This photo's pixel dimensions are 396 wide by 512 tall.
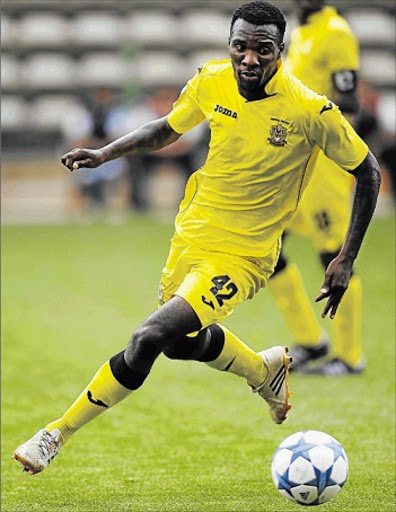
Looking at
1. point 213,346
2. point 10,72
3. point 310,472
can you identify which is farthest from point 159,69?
point 310,472

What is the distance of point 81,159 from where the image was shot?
5211 millimetres

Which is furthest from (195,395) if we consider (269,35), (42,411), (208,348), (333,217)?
(269,35)

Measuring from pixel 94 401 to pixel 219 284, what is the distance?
789mm

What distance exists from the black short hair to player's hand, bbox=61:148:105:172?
892 millimetres

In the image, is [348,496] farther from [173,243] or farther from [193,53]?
[193,53]

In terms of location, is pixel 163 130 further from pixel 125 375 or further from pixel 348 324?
pixel 348 324

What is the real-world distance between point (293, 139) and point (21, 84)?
77.8 ft

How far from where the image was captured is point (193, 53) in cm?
2830

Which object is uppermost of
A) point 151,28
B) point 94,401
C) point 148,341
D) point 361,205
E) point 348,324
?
point 361,205

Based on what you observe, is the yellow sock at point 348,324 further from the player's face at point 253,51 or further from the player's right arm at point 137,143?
the player's face at point 253,51

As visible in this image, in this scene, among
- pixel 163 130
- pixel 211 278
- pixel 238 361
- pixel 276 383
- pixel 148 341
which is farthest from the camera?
pixel 276 383

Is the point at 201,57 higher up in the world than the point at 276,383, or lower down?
lower down

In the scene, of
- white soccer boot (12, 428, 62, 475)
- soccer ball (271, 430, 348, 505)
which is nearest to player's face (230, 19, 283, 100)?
A: soccer ball (271, 430, 348, 505)

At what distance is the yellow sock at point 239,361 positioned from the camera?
18.6 feet
